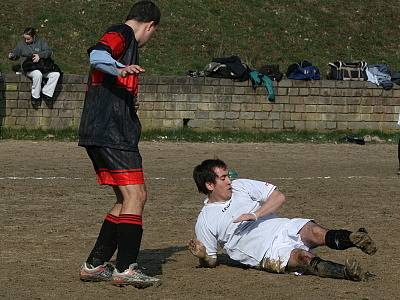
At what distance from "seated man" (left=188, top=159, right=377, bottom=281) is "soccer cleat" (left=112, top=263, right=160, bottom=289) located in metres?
0.64

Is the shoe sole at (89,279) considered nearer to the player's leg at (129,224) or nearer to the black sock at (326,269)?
the player's leg at (129,224)

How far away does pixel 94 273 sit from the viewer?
770 cm

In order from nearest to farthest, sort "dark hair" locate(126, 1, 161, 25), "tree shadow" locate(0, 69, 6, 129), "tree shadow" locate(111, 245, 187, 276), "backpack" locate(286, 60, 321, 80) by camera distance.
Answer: "dark hair" locate(126, 1, 161, 25) → "tree shadow" locate(111, 245, 187, 276) → "tree shadow" locate(0, 69, 6, 129) → "backpack" locate(286, 60, 321, 80)

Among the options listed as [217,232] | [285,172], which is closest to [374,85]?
[285,172]

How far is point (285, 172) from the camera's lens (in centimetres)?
1534

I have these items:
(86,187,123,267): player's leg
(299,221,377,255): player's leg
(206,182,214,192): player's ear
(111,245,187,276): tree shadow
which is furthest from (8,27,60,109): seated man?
(299,221,377,255): player's leg

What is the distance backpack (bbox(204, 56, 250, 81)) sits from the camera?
20859mm

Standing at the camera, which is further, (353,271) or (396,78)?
(396,78)

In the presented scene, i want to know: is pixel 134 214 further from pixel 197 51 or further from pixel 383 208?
pixel 197 51

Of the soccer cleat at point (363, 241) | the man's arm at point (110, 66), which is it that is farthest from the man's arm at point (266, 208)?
the man's arm at point (110, 66)

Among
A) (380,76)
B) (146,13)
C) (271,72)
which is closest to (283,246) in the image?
(146,13)

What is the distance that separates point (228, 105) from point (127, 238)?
1358cm

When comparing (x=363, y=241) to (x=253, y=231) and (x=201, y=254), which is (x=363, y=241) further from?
(x=201, y=254)

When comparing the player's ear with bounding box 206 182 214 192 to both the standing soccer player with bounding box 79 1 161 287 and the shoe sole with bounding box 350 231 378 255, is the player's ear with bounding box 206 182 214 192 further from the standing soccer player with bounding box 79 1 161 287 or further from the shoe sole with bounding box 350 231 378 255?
the shoe sole with bounding box 350 231 378 255
